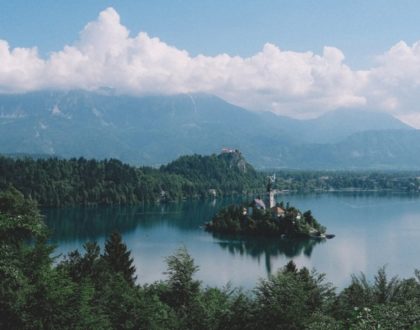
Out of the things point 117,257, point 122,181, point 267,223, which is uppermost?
point 122,181

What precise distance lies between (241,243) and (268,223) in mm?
5643

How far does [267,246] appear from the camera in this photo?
50031mm

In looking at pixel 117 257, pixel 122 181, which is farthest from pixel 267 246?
pixel 122 181

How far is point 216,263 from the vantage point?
134 ft

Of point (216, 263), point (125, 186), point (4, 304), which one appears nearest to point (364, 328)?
point (4, 304)

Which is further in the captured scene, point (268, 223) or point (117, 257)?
point (268, 223)

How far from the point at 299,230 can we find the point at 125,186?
41502 mm

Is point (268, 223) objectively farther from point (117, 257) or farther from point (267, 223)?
point (117, 257)

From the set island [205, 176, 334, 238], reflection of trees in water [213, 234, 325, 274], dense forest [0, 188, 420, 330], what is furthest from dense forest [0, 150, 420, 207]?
dense forest [0, 188, 420, 330]

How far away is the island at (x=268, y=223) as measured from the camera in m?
54.8

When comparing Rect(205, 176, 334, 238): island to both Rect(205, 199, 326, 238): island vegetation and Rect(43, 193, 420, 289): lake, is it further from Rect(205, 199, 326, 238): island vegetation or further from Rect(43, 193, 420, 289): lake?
Rect(43, 193, 420, 289): lake

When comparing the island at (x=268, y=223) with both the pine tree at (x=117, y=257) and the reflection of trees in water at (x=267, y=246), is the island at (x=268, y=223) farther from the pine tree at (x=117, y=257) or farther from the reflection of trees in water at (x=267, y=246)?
the pine tree at (x=117, y=257)

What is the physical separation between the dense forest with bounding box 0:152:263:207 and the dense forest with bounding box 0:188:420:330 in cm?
6305

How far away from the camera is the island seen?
54.8 meters
